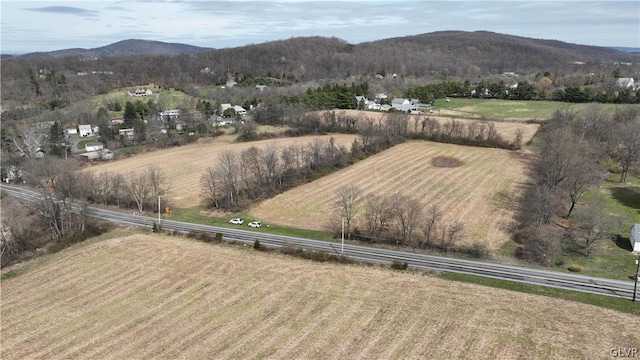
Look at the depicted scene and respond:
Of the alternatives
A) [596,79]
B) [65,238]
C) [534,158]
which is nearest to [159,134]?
[65,238]

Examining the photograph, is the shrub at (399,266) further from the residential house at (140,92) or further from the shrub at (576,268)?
Answer: the residential house at (140,92)

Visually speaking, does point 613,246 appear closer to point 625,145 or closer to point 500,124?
point 625,145

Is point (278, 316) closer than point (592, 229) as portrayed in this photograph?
Yes

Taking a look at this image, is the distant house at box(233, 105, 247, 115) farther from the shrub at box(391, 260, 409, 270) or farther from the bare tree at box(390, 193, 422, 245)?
the shrub at box(391, 260, 409, 270)

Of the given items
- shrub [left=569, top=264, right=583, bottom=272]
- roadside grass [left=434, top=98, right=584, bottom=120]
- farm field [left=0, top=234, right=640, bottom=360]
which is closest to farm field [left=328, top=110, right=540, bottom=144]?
roadside grass [left=434, top=98, right=584, bottom=120]

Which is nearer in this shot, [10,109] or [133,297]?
[133,297]

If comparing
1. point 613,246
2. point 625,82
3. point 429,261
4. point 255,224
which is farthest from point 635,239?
point 625,82

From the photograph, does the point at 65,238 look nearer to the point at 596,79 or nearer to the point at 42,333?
the point at 42,333
